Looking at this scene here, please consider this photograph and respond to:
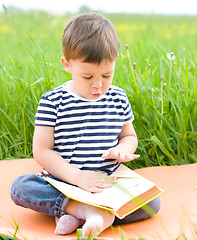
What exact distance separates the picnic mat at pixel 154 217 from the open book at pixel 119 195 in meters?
0.09

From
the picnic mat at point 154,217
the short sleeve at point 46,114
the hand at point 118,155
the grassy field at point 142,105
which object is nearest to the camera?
the picnic mat at point 154,217

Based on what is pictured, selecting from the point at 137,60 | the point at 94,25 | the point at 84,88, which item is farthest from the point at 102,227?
the point at 137,60

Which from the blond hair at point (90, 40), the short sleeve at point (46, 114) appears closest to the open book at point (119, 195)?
the short sleeve at point (46, 114)

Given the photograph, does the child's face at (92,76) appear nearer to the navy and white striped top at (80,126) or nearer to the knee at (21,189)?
the navy and white striped top at (80,126)

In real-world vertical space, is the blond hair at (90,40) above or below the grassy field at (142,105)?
above

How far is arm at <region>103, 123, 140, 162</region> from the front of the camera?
5.79 ft

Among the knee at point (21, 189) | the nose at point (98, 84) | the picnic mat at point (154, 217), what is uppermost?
the nose at point (98, 84)

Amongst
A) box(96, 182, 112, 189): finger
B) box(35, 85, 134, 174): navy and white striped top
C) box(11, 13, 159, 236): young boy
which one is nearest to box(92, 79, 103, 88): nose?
box(11, 13, 159, 236): young boy

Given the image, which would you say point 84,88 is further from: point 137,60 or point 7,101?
point 137,60

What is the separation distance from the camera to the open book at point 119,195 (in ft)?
5.47

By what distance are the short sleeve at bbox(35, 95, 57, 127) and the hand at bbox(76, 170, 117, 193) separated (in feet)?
0.81

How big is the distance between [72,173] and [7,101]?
1.04 m

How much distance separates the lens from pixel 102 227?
1.66 metres

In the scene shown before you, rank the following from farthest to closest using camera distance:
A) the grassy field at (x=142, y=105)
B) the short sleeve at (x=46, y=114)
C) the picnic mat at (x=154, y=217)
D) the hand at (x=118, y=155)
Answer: the grassy field at (x=142, y=105), the short sleeve at (x=46, y=114), the hand at (x=118, y=155), the picnic mat at (x=154, y=217)
